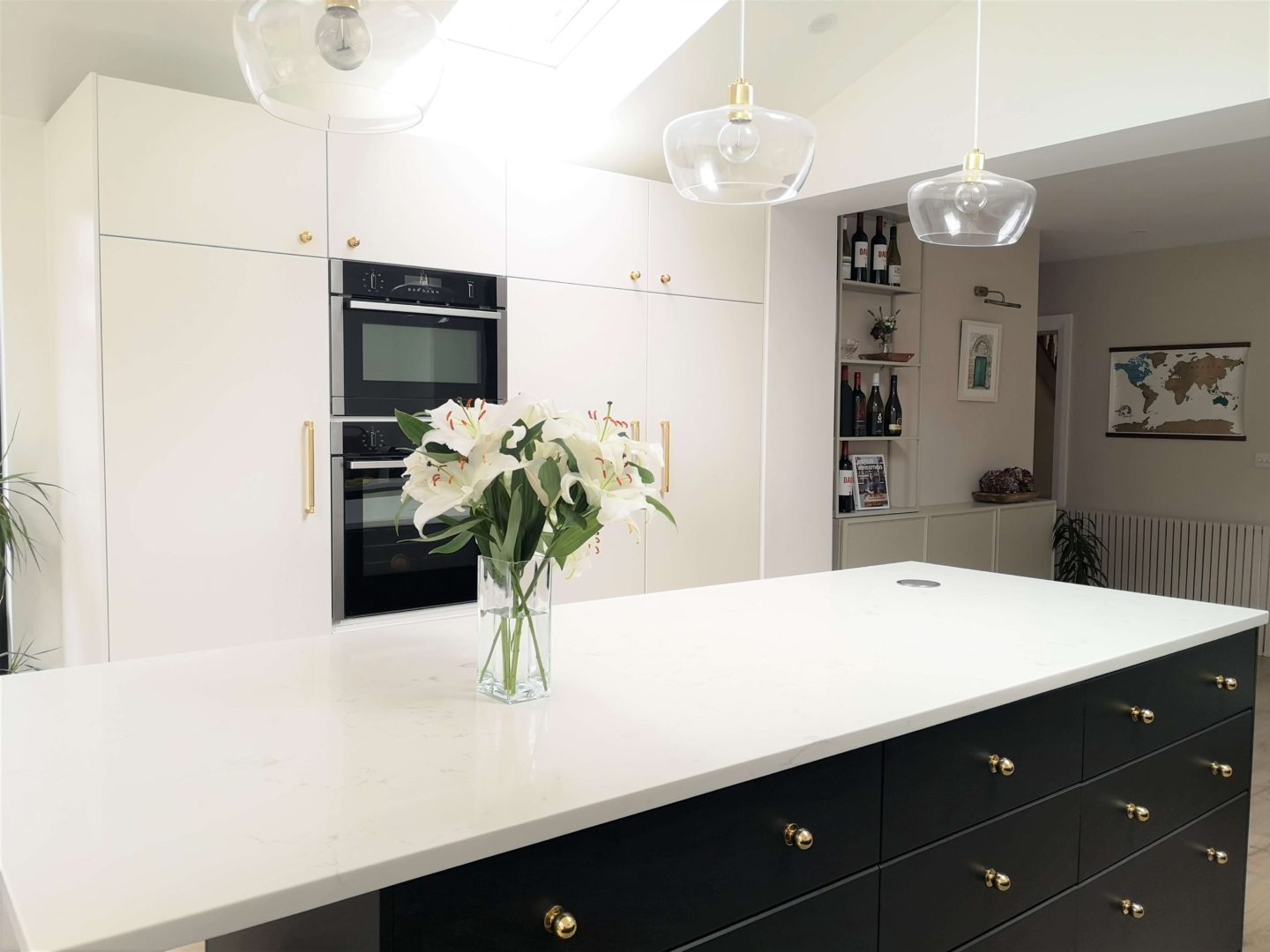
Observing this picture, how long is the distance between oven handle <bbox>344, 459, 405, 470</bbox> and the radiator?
5057mm

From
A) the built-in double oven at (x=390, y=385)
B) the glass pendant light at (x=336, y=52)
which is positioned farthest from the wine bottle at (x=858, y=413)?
the glass pendant light at (x=336, y=52)

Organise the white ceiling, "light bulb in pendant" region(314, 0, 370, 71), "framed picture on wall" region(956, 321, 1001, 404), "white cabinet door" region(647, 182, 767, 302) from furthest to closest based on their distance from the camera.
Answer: "framed picture on wall" region(956, 321, 1001, 404) → the white ceiling → "white cabinet door" region(647, 182, 767, 302) → "light bulb in pendant" region(314, 0, 370, 71)

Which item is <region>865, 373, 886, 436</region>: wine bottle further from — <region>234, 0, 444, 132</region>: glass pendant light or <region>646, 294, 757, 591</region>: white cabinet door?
<region>234, 0, 444, 132</region>: glass pendant light

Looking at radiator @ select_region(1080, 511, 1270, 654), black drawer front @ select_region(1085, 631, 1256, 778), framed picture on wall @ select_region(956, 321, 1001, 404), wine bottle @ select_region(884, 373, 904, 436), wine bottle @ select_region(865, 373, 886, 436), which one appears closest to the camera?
black drawer front @ select_region(1085, 631, 1256, 778)

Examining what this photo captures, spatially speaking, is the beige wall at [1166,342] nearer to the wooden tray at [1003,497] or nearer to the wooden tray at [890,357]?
the wooden tray at [1003,497]

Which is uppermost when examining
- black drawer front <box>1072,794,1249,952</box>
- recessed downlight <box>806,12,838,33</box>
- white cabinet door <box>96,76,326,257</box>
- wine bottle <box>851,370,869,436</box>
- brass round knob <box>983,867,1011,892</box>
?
recessed downlight <box>806,12,838,33</box>

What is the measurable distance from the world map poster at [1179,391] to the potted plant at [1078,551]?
69cm

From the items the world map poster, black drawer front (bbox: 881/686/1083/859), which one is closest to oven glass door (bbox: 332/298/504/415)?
black drawer front (bbox: 881/686/1083/859)

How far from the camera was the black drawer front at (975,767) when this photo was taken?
1.44 meters

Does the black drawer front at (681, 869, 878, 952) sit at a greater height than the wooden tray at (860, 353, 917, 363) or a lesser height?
lesser

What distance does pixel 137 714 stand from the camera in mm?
1307

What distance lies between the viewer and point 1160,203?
17.0 ft

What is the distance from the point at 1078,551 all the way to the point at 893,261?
9.18 feet

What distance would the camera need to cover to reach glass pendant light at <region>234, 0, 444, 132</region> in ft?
3.90
